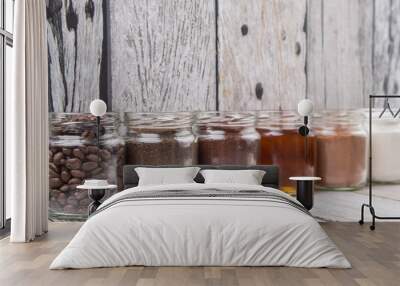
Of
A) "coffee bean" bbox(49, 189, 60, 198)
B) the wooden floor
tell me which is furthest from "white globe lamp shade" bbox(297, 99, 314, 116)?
"coffee bean" bbox(49, 189, 60, 198)

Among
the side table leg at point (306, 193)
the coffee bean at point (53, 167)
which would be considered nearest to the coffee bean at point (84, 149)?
the coffee bean at point (53, 167)

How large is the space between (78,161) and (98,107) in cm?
→ 71

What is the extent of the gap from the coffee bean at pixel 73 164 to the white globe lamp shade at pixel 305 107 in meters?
2.58

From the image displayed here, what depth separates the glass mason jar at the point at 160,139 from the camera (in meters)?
6.71

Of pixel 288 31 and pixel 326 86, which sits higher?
pixel 288 31

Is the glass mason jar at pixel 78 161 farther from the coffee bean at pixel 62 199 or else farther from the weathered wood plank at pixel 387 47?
the weathered wood plank at pixel 387 47

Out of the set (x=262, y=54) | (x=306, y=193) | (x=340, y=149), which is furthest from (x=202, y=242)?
(x=262, y=54)

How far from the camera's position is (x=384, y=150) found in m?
6.73

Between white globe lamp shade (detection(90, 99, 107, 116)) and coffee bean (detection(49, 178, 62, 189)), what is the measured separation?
0.89 m

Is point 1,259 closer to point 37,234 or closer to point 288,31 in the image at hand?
point 37,234

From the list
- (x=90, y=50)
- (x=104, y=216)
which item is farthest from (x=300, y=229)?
(x=90, y=50)

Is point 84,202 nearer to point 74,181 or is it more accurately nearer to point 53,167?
point 74,181

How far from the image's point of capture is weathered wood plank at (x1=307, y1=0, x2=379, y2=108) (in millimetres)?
6801

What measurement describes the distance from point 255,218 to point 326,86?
9.78ft
